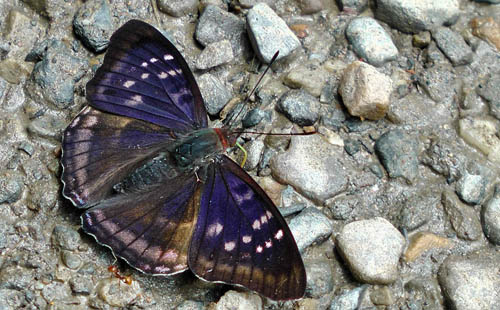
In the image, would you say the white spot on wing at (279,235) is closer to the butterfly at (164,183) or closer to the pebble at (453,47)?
the butterfly at (164,183)

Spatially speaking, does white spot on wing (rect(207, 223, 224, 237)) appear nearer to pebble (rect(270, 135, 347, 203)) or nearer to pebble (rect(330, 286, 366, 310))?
pebble (rect(270, 135, 347, 203))

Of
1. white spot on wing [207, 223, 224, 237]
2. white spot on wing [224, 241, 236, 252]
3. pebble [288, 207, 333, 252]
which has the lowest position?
pebble [288, 207, 333, 252]

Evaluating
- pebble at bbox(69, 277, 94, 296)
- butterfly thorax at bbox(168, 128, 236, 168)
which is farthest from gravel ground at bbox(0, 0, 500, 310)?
butterfly thorax at bbox(168, 128, 236, 168)

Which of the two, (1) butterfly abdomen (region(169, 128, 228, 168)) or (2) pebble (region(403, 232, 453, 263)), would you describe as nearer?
(1) butterfly abdomen (region(169, 128, 228, 168))

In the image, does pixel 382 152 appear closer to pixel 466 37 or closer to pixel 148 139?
pixel 466 37

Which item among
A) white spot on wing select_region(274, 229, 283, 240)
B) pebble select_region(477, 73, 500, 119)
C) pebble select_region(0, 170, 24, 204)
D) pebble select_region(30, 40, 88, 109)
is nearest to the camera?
white spot on wing select_region(274, 229, 283, 240)

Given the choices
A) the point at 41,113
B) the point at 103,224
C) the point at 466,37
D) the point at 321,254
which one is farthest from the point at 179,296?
the point at 466,37

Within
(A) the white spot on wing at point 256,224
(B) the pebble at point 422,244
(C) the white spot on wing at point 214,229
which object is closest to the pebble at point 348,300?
(B) the pebble at point 422,244
